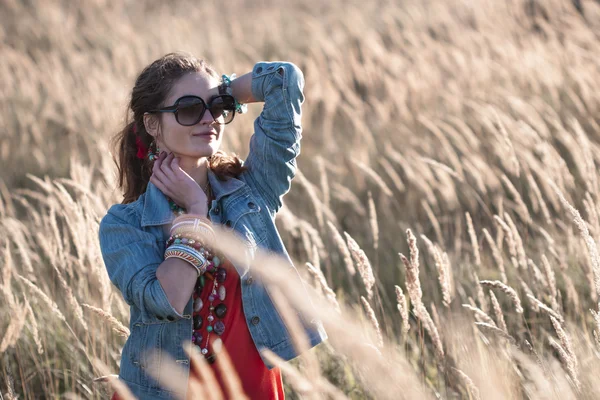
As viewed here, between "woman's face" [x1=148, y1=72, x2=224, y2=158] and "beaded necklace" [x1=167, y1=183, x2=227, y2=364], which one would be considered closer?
"beaded necklace" [x1=167, y1=183, x2=227, y2=364]

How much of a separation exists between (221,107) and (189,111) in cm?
11

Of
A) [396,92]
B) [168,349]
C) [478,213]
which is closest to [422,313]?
[168,349]

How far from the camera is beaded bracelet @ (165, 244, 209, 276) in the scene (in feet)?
6.90

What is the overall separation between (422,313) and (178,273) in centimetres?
71

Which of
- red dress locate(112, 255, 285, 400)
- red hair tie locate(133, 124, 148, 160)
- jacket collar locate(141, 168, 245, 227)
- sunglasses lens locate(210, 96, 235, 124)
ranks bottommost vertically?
red dress locate(112, 255, 285, 400)

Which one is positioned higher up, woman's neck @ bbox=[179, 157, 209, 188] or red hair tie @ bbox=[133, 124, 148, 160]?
red hair tie @ bbox=[133, 124, 148, 160]

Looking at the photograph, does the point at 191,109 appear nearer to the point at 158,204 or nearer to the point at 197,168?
the point at 197,168

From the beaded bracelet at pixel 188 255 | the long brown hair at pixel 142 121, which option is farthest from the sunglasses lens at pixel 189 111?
the beaded bracelet at pixel 188 255

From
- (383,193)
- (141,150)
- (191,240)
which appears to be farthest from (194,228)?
(383,193)

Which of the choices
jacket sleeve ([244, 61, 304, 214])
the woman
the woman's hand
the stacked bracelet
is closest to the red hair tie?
the woman

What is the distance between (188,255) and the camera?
2.10 meters

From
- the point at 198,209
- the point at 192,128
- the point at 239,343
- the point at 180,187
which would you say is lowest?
the point at 239,343

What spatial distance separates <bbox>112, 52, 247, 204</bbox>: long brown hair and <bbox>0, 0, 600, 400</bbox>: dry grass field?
1.52 feet

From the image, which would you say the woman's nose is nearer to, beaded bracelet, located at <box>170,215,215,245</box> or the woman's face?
the woman's face
